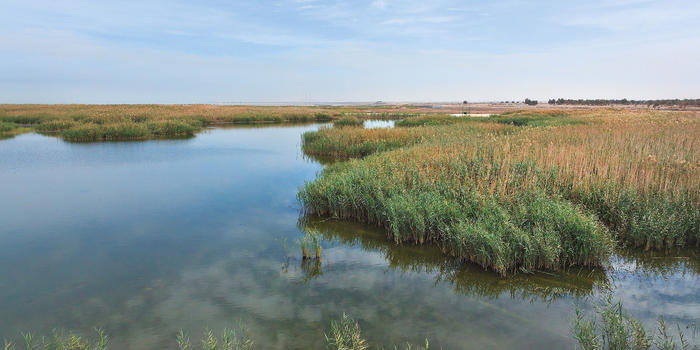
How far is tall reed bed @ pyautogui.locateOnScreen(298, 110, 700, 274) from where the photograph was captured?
683cm

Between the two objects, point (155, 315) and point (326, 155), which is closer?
point (155, 315)

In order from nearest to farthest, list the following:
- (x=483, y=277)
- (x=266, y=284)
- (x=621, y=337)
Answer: (x=621, y=337) < (x=266, y=284) < (x=483, y=277)

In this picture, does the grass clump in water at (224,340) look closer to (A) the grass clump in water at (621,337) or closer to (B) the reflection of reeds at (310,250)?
(B) the reflection of reeds at (310,250)

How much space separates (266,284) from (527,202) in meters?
5.94

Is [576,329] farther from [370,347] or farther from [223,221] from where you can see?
[223,221]

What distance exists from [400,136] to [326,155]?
467 centimetres

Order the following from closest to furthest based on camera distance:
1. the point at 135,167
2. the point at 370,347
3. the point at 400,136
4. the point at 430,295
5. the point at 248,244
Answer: the point at 370,347
the point at 430,295
the point at 248,244
the point at 135,167
the point at 400,136

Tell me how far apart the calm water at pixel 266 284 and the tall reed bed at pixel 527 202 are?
0.41m

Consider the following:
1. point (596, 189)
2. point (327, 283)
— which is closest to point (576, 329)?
point (327, 283)

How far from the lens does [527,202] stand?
827 centimetres

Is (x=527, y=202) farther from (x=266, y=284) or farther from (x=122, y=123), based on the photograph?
(x=122, y=123)

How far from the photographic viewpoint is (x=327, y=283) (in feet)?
21.6

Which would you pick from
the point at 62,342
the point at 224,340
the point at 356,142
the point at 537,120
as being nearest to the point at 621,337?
the point at 224,340

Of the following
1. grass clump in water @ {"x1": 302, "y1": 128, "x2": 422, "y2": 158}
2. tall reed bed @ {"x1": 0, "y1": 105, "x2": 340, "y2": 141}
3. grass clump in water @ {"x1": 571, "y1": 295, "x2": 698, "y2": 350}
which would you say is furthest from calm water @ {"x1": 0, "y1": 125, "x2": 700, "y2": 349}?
tall reed bed @ {"x1": 0, "y1": 105, "x2": 340, "y2": 141}
